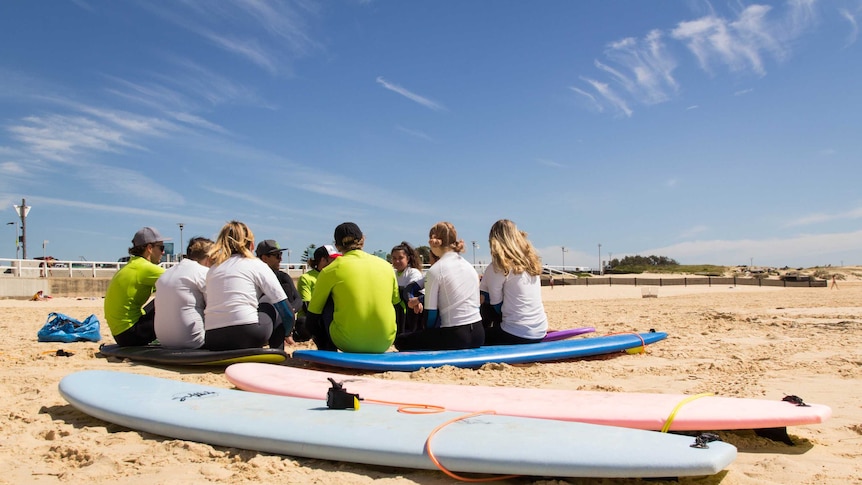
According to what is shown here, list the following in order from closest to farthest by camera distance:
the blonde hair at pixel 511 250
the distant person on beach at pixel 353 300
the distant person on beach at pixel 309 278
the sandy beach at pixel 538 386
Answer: the sandy beach at pixel 538 386 < the distant person on beach at pixel 353 300 < the blonde hair at pixel 511 250 < the distant person on beach at pixel 309 278

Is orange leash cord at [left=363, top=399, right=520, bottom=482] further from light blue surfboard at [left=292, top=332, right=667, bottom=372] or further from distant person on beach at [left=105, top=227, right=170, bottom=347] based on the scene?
distant person on beach at [left=105, top=227, right=170, bottom=347]

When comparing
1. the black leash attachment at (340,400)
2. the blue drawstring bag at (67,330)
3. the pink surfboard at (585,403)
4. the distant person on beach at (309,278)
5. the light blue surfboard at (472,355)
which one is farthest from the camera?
the blue drawstring bag at (67,330)

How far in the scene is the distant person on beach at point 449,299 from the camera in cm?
520

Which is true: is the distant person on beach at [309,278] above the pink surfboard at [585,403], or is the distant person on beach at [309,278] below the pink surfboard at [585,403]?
above

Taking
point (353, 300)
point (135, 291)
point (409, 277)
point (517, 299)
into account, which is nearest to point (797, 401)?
point (517, 299)

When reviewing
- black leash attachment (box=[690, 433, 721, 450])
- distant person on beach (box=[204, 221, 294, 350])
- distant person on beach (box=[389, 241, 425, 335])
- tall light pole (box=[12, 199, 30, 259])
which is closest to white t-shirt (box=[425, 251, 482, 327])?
distant person on beach (box=[389, 241, 425, 335])

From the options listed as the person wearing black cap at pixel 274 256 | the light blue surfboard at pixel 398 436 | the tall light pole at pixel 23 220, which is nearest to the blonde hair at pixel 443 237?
the person wearing black cap at pixel 274 256

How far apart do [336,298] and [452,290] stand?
101cm

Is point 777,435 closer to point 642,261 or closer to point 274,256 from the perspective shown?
point 274,256

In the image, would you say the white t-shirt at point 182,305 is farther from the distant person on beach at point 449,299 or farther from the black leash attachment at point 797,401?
the black leash attachment at point 797,401

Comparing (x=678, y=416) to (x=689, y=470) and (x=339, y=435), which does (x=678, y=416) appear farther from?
(x=339, y=435)

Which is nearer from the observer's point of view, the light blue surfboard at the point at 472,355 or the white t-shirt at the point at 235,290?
the light blue surfboard at the point at 472,355

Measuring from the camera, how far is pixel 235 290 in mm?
4875

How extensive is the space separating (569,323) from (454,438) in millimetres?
8168
